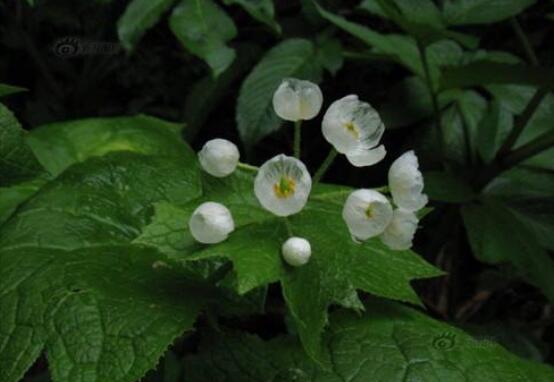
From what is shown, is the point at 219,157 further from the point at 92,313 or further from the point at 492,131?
the point at 492,131

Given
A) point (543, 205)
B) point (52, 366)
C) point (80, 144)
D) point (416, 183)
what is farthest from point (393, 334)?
point (80, 144)

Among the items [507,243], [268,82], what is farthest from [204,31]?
[507,243]

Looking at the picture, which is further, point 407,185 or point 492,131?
point 492,131

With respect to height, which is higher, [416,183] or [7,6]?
[416,183]

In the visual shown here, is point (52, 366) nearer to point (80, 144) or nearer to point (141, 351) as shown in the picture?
point (141, 351)

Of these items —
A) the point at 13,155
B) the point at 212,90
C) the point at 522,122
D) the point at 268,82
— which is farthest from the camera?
the point at 212,90

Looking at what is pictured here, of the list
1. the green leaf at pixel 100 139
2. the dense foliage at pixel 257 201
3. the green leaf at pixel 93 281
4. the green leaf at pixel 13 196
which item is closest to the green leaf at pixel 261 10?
the dense foliage at pixel 257 201

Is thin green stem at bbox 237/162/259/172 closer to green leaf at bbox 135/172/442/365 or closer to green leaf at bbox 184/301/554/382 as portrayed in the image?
green leaf at bbox 135/172/442/365
